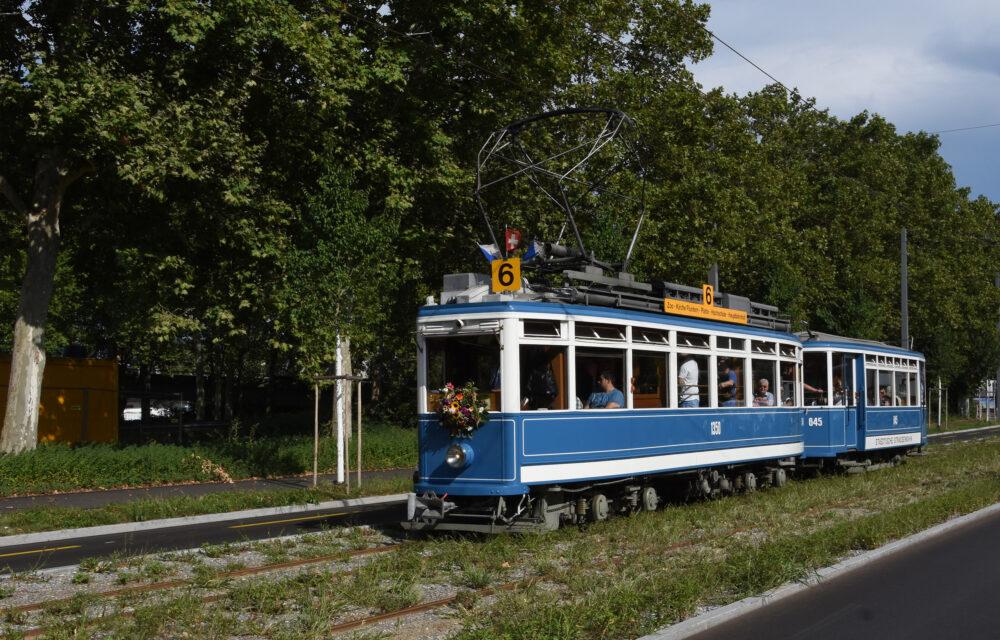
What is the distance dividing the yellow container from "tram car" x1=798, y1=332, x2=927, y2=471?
17459 mm

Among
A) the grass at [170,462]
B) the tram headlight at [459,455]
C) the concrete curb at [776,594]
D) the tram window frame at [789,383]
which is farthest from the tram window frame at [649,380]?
the grass at [170,462]

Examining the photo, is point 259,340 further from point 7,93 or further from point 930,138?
point 930,138

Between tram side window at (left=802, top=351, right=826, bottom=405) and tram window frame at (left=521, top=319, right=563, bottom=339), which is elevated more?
tram window frame at (left=521, top=319, right=563, bottom=339)

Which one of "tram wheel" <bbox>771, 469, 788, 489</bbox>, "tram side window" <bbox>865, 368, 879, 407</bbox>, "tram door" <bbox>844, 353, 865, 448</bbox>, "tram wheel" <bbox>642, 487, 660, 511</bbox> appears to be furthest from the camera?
"tram side window" <bbox>865, 368, 879, 407</bbox>

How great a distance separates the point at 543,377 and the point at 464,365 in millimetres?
982

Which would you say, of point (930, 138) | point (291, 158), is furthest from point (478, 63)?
point (930, 138)

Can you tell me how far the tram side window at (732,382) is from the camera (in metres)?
15.2

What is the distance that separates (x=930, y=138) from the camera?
211ft

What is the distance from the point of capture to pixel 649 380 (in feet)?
43.8

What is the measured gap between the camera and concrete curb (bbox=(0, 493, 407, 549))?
1323cm

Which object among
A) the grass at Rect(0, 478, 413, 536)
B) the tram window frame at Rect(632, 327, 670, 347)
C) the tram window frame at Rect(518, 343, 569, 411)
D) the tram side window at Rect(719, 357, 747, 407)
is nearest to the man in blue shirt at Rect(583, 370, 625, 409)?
the tram window frame at Rect(518, 343, 569, 411)

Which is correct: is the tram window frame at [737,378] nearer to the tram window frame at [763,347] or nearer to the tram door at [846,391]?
the tram window frame at [763,347]

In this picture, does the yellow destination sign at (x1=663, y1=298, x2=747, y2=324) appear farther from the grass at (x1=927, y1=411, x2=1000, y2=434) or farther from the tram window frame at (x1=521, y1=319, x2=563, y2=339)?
the grass at (x1=927, y1=411, x2=1000, y2=434)

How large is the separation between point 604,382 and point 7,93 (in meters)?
11.8
